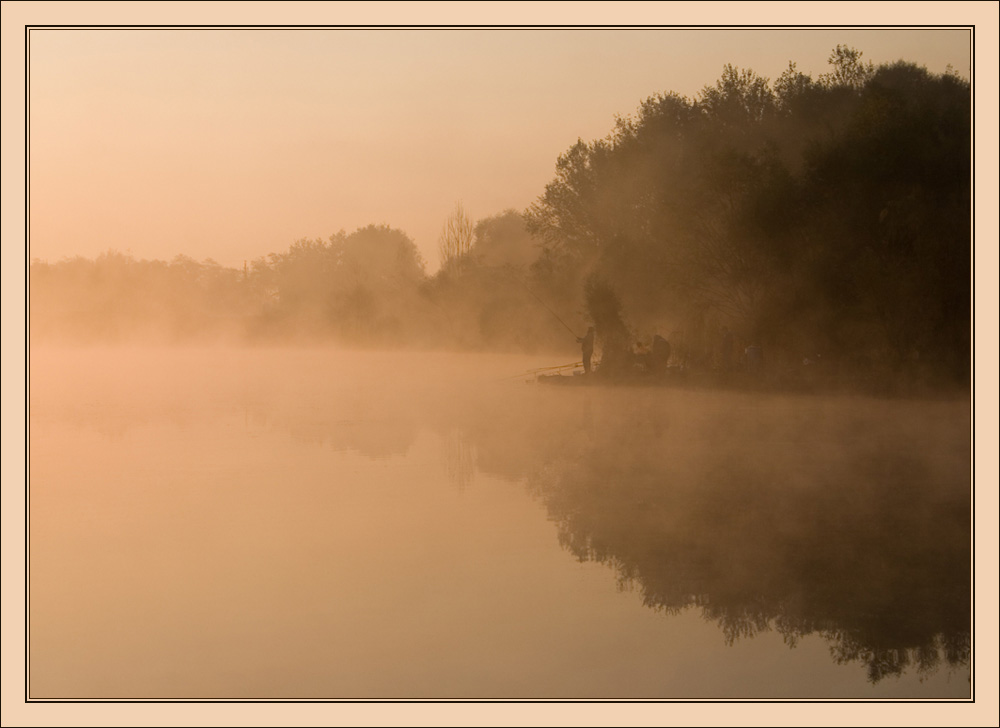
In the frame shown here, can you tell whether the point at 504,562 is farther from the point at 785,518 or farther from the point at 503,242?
the point at 503,242

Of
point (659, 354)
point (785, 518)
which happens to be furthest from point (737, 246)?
point (785, 518)

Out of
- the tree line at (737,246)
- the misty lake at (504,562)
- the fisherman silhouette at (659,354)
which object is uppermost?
the tree line at (737,246)

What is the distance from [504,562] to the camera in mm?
7535

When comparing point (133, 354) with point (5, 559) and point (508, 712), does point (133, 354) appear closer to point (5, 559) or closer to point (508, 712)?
point (5, 559)

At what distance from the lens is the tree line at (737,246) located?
62.9 ft

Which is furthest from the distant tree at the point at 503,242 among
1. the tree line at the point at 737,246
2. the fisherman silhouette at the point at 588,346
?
the fisherman silhouette at the point at 588,346

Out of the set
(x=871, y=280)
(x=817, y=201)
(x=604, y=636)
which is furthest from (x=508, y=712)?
(x=817, y=201)

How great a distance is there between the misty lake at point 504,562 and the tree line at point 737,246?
210 inches

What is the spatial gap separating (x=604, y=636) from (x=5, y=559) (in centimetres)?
417

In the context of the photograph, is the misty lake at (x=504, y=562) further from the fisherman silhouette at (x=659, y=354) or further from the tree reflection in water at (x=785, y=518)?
the fisherman silhouette at (x=659, y=354)

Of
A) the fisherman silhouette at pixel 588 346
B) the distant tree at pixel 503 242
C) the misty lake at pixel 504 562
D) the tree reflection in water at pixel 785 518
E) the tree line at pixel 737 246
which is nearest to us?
the misty lake at pixel 504 562

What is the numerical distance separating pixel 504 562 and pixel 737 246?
16641 millimetres

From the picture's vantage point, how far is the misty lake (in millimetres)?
5750

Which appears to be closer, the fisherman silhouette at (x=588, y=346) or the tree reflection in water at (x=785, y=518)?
the tree reflection in water at (x=785, y=518)
